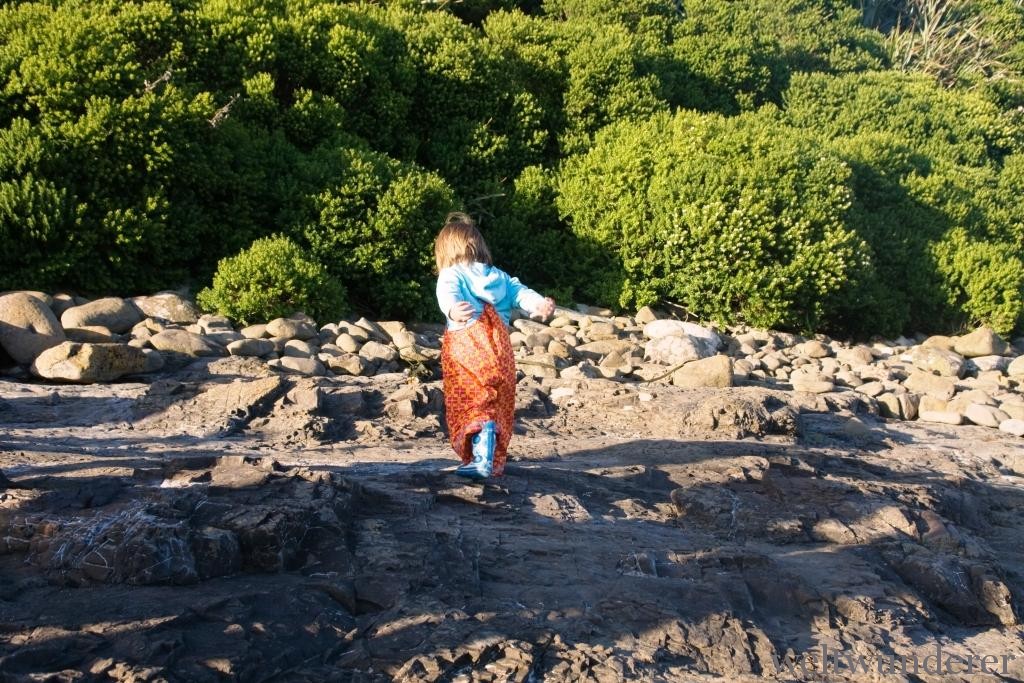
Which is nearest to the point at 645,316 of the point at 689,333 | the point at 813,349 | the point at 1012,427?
the point at 689,333

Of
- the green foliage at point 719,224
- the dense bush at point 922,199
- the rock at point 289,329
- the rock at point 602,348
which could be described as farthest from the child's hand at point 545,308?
the dense bush at point 922,199

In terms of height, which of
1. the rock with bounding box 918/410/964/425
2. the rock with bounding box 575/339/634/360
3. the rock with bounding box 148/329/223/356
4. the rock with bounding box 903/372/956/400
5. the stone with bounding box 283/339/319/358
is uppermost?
the rock with bounding box 148/329/223/356

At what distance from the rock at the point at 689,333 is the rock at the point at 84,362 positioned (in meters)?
5.12

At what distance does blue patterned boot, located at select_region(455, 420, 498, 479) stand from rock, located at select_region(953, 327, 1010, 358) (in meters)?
8.84

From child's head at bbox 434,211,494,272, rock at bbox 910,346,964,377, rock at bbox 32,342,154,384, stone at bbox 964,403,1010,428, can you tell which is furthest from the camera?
rock at bbox 910,346,964,377

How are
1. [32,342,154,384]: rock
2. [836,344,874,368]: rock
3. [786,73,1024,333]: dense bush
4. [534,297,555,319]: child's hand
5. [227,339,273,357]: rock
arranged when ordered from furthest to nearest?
[786,73,1024,333]: dense bush
[836,344,874,368]: rock
[227,339,273,357]: rock
[32,342,154,384]: rock
[534,297,555,319]: child's hand

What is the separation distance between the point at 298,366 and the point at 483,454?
3.28 metres

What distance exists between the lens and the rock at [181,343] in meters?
8.01

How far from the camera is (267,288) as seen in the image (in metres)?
9.15

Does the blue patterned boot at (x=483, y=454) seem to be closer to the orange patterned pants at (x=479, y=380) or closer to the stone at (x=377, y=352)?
the orange patterned pants at (x=479, y=380)

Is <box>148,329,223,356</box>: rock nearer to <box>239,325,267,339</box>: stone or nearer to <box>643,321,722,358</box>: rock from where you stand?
<box>239,325,267,339</box>: stone

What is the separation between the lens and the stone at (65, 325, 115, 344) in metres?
7.95

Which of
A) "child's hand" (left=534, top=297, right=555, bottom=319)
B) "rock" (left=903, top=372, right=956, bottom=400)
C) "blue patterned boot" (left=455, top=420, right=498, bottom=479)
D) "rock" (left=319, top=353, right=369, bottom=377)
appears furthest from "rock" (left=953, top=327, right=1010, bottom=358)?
"blue patterned boot" (left=455, top=420, right=498, bottom=479)

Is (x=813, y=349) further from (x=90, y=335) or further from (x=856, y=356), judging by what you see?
(x=90, y=335)
